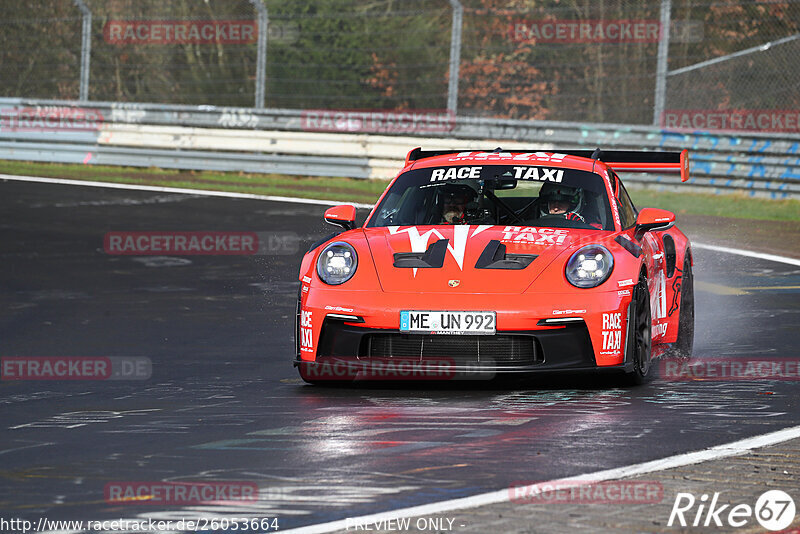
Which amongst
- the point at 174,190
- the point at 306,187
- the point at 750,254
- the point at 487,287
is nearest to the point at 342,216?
the point at 487,287

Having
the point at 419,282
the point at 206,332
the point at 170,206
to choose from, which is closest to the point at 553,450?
the point at 419,282

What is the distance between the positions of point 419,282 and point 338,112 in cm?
1543

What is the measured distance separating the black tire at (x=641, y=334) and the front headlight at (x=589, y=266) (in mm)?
204

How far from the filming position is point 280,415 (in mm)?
6867

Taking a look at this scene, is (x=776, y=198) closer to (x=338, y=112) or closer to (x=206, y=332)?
(x=338, y=112)

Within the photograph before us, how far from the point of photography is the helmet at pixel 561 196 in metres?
8.39

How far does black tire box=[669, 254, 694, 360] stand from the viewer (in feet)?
29.5

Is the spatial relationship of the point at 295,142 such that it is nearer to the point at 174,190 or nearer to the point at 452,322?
the point at 174,190

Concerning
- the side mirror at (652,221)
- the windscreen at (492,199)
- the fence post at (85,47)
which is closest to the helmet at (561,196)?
the windscreen at (492,199)

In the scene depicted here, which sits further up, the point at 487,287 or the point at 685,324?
the point at 487,287

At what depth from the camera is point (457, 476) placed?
17.6 ft

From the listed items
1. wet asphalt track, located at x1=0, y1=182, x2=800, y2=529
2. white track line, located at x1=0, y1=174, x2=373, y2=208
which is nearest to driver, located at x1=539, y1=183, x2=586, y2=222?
wet asphalt track, located at x1=0, y1=182, x2=800, y2=529

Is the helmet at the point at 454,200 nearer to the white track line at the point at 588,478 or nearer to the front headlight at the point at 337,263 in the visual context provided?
the front headlight at the point at 337,263

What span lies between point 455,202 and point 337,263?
1.19 m
